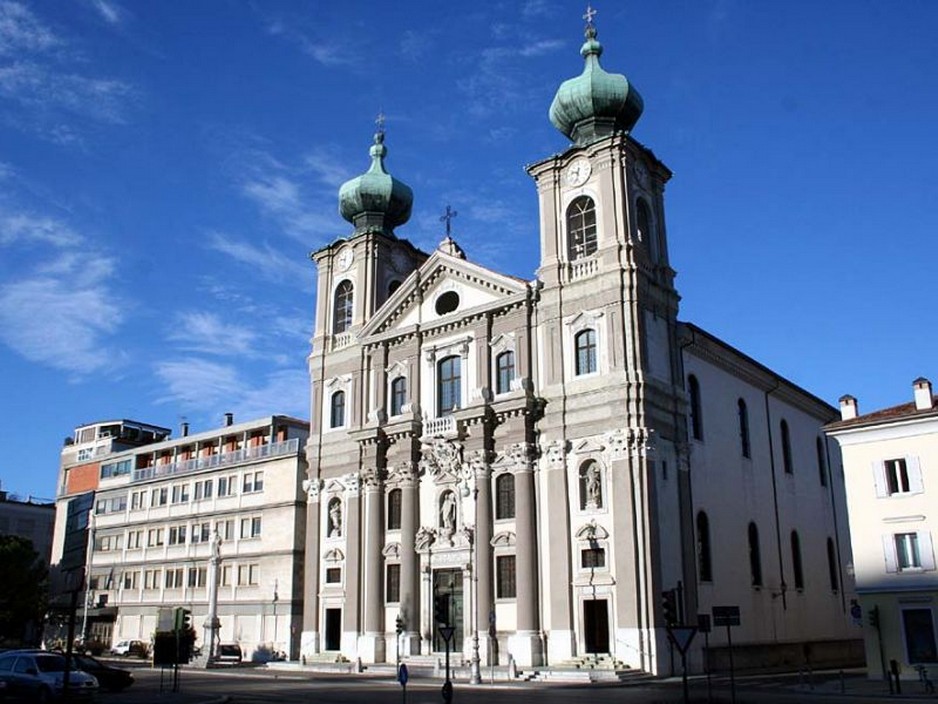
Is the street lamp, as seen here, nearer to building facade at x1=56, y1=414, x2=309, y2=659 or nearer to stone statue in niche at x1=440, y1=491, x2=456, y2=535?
stone statue in niche at x1=440, y1=491, x2=456, y2=535

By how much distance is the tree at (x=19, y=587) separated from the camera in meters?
59.3

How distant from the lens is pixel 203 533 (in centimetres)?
6266

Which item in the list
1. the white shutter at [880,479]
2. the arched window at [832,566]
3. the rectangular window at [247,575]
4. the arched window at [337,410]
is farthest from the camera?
the rectangular window at [247,575]

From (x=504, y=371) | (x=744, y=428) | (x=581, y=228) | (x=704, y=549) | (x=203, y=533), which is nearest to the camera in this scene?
(x=704, y=549)

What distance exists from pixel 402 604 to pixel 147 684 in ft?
39.5

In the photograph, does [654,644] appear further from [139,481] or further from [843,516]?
[139,481]

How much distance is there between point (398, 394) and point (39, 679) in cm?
2572

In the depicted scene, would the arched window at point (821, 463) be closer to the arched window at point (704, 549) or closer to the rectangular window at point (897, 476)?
the arched window at point (704, 549)

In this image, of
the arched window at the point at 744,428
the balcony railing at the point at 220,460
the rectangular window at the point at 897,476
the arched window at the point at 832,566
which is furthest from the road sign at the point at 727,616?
the balcony railing at the point at 220,460

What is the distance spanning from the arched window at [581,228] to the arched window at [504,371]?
5334 mm

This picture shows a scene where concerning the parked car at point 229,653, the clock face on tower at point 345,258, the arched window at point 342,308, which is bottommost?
the parked car at point 229,653

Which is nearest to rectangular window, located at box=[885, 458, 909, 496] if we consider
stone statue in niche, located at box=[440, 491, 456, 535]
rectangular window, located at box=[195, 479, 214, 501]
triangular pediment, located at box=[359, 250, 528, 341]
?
triangular pediment, located at box=[359, 250, 528, 341]

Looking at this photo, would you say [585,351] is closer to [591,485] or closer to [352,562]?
[591,485]

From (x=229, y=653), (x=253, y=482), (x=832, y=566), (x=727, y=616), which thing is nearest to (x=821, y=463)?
Result: (x=832, y=566)
